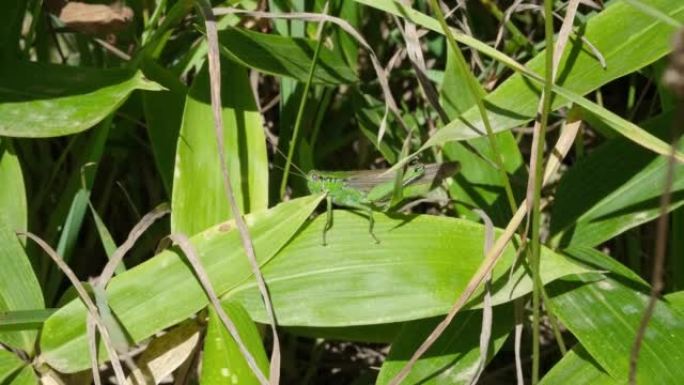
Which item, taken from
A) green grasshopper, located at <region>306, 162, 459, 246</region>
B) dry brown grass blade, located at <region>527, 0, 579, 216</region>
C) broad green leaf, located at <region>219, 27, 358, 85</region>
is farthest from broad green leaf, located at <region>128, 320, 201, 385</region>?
dry brown grass blade, located at <region>527, 0, 579, 216</region>

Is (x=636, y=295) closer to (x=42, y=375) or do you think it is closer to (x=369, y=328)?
(x=369, y=328)

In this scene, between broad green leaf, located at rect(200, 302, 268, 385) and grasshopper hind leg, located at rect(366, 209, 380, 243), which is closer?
broad green leaf, located at rect(200, 302, 268, 385)

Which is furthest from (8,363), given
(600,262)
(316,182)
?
(600,262)

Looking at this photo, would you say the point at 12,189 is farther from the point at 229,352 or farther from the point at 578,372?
the point at 578,372

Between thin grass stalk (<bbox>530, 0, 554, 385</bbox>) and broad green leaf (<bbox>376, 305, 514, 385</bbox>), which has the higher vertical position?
thin grass stalk (<bbox>530, 0, 554, 385</bbox>)

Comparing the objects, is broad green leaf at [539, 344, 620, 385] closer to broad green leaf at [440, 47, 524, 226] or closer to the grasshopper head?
broad green leaf at [440, 47, 524, 226]

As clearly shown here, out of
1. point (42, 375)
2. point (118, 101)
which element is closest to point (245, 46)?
point (118, 101)
